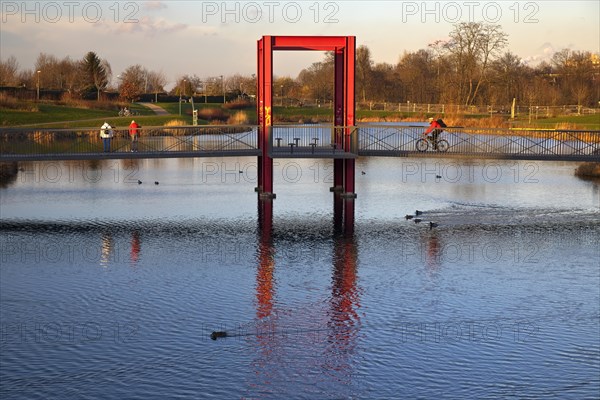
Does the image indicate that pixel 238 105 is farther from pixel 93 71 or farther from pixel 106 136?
pixel 106 136

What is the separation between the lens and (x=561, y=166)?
193ft

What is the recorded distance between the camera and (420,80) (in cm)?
12975

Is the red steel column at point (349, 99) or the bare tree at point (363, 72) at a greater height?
the bare tree at point (363, 72)

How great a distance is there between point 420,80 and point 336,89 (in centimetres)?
8924

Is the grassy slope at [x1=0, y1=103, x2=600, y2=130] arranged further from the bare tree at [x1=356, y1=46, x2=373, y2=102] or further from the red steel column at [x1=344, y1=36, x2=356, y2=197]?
the red steel column at [x1=344, y1=36, x2=356, y2=197]

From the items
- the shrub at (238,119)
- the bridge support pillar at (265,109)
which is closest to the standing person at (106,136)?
the bridge support pillar at (265,109)

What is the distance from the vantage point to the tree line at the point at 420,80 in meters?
101

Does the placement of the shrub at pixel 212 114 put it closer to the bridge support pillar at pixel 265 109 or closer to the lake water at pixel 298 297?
the lake water at pixel 298 297

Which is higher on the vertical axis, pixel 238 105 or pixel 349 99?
pixel 238 105

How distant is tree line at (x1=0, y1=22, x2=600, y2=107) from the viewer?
101375 mm

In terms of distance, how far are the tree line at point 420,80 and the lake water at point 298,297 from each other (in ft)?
197

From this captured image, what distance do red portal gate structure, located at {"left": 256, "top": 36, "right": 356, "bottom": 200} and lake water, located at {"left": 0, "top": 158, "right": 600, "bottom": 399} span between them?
1562 millimetres

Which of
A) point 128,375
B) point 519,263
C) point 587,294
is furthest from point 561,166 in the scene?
point 128,375

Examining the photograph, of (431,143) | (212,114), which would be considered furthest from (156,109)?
(431,143)
